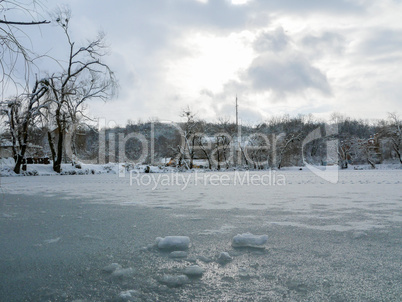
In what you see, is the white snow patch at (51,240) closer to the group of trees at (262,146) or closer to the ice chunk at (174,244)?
the ice chunk at (174,244)

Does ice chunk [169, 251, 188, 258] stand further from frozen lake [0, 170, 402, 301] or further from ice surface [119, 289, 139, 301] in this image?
ice surface [119, 289, 139, 301]

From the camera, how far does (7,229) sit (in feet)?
8.59

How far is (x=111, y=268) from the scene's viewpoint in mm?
1534

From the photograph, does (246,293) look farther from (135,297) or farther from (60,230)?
(60,230)

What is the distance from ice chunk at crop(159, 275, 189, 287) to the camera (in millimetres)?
1334

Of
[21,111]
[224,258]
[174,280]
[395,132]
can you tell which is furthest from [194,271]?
[395,132]

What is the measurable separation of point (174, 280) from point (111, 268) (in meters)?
0.40

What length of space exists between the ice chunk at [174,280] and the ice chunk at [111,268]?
0.31 meters

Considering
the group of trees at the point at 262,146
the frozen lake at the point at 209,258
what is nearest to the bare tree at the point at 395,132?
the group of trees at the point at 262,146

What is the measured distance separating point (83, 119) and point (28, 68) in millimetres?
17830

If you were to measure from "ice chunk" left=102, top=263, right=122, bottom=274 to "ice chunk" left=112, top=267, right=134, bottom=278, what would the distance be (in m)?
0.03

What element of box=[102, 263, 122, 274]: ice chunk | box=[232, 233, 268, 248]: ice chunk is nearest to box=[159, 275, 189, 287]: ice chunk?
box=[102, 263, 122, 274]: ice chunk

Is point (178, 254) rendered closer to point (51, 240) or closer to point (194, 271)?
point (194, 271)

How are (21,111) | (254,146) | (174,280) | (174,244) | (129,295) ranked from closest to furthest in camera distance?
(129,295)
(174,280)
(174,244)
(21,111)
(254,146)
